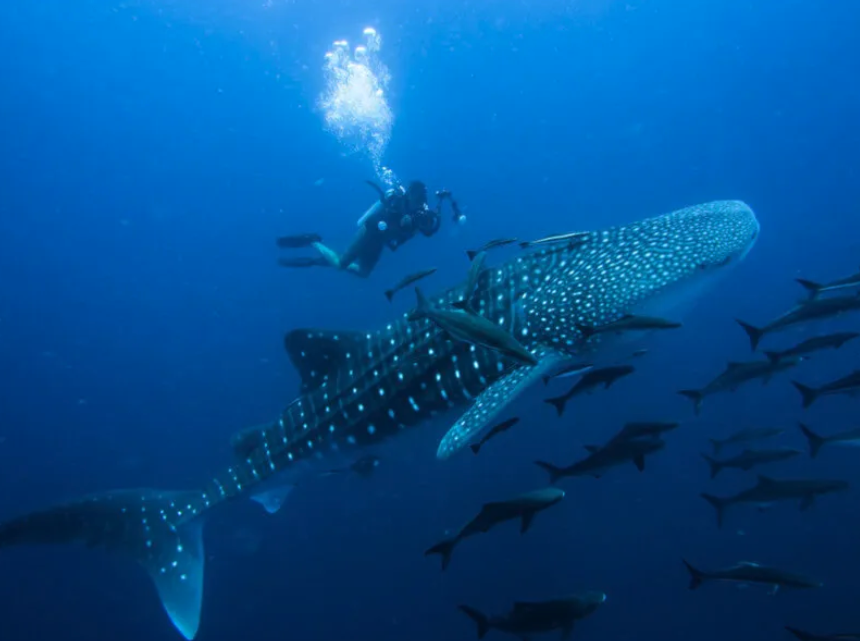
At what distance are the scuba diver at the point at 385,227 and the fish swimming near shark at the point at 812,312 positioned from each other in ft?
27.1

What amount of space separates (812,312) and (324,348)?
5.13 metres

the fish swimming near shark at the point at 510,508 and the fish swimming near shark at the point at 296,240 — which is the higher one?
→ the fish swimming near shark at the point at 296,240

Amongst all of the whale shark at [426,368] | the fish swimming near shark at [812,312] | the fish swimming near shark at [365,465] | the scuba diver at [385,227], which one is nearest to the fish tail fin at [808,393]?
the fish swimming near shark at [812,312]

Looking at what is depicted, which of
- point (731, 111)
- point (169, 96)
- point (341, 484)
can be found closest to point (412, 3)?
point (169, 96)

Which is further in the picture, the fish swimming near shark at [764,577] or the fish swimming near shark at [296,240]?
the fish swimming near shark at [296,240]

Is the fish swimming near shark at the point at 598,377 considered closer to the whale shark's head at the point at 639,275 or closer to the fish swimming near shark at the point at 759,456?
the whale shark's head at the point at 639,275

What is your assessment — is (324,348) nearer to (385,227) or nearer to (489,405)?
(489,405)

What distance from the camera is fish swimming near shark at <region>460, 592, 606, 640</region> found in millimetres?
4066

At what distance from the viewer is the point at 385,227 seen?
13898mm

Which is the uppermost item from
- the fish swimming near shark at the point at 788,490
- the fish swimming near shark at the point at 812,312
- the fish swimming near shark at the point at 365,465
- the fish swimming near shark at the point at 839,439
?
the fish swimming near shark at the point at 812,312

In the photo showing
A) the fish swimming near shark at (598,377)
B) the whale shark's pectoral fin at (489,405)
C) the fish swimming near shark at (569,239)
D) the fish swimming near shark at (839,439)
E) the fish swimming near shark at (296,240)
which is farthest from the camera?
the fish swimming near shark at (296,240)

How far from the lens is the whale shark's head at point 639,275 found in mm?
4883

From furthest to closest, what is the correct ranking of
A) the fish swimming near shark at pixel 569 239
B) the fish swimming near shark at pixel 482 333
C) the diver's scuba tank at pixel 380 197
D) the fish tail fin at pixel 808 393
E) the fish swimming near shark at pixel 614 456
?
1. the diver's scuba tank at pixel 380 197
2. the fish tail fin at pixel 808 393
3. the fish swimming near shark at pixel 569 239
4. the fish swimming near shark at pixel 614 456
5. the fish swimming near shark at pixel 482 333

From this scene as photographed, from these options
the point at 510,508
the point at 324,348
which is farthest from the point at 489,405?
the point at 324,348
